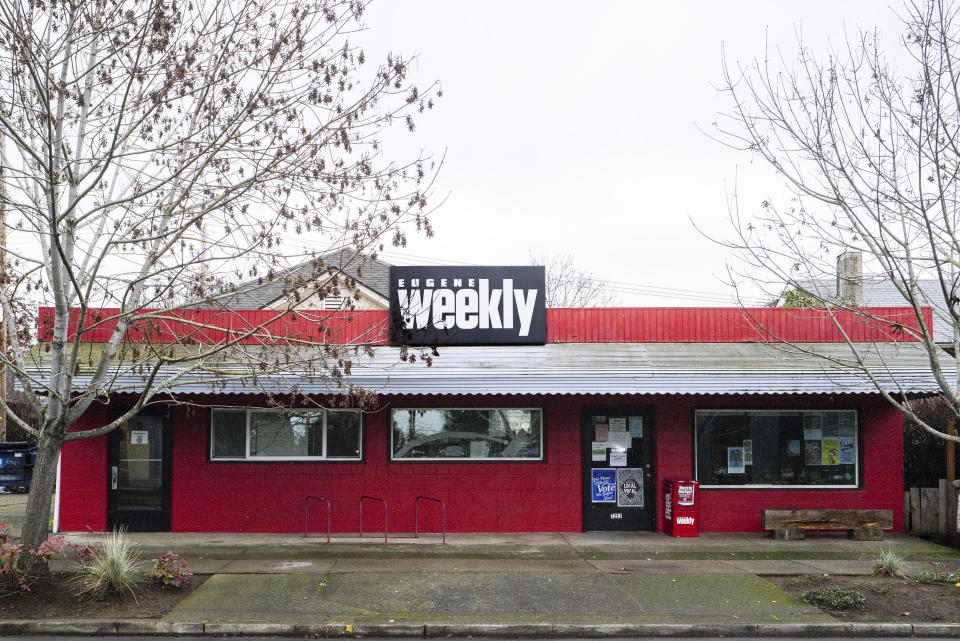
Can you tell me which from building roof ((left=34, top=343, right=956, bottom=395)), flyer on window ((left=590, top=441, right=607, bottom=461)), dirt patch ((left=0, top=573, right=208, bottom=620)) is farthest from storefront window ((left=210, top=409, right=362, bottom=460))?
dirt patch ((left=0, top=573, right=208, bottom=620))

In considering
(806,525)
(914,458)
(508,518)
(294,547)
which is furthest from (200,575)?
(914,458)

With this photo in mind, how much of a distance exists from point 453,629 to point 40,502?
481cm

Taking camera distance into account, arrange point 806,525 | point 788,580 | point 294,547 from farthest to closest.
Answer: point 806,525, point 294,547, point 788,580

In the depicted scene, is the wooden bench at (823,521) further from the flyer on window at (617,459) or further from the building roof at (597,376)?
the flyer on window at (617,459)

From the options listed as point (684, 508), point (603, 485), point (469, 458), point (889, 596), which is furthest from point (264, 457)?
point (889, 596)

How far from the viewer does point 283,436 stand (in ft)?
44.3

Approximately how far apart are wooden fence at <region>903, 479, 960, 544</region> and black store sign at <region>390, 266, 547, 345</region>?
21.7 feet

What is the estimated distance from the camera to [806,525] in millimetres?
12859

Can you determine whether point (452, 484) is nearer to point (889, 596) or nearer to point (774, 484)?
point (774, 484)

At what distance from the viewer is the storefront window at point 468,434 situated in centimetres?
1348

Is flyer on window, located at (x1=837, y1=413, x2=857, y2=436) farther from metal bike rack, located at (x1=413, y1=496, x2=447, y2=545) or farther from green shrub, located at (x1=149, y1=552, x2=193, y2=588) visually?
green shrub, located at (x1=149, y1=552, x2=193, y2=588)

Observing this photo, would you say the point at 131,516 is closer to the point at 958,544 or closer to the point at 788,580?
the point at 788,580

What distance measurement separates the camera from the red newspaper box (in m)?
12.8

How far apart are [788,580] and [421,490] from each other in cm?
574
